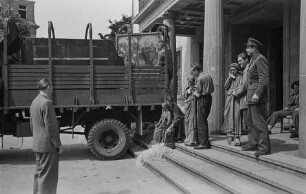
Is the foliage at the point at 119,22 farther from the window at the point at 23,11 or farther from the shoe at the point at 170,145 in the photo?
the shoe at the point at 170,145

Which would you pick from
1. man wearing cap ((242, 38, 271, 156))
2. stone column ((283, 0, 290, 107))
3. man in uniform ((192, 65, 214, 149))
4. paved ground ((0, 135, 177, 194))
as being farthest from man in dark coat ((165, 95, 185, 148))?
stone column ((283, 0, 290, 107))

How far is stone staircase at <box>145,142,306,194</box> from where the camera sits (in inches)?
184

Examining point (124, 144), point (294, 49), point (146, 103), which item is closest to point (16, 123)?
point (124, 144)

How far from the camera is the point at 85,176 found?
6.69m

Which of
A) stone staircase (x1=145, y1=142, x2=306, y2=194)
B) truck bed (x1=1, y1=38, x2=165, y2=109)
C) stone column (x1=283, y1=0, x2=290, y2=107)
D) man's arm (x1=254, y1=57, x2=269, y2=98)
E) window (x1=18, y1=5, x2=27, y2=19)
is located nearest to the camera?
stone staircase (x1=145, y1=142, x2=306, y2=194)

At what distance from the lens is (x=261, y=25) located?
46.1 feet

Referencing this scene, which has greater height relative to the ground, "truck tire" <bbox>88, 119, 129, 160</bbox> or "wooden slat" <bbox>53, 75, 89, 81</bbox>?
"wooden slat" <bbox>53, 75, 89, 81</bbox>

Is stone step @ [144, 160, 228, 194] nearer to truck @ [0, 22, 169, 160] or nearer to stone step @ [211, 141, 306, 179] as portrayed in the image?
stone step @ [211, 141, 306, 179]

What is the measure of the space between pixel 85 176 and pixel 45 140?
2.40 m

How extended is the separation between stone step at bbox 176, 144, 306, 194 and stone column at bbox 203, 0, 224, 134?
5.45 ft

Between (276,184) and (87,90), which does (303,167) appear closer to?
(276,184)

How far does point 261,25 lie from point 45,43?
363 inches

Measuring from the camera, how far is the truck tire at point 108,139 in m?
8.09

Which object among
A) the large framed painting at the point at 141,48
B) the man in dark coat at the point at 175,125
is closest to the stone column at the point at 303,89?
the man in dark coat at the point at 175,125
